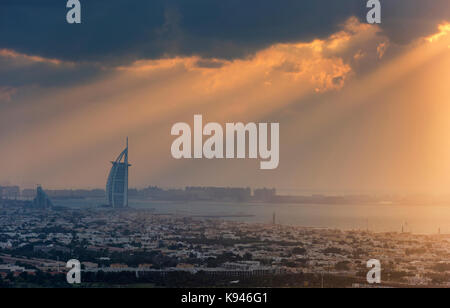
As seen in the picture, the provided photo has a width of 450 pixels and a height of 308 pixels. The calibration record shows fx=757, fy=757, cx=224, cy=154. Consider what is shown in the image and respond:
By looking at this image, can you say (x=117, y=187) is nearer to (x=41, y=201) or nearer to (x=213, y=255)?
(x=41, y=201)

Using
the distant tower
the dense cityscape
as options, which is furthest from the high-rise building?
the dense cityscape

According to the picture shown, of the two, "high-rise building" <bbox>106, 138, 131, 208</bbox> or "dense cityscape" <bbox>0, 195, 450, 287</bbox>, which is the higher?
"high-rise building" <bbox>106, 138, 131, 208</bbox>

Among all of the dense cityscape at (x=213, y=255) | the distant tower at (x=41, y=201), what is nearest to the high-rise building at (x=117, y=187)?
the distant tower at (x=41, y=201)

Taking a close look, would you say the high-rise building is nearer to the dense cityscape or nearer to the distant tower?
the distant tower

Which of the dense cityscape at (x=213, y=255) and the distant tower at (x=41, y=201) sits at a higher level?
the distant tower at (x=41, y=201)

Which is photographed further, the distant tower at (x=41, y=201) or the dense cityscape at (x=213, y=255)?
the distant tower at (x=41, y=201)

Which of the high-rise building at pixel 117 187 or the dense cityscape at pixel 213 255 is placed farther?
the high-rise building at pixel 117 187

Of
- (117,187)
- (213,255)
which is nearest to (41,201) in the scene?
(117,187)

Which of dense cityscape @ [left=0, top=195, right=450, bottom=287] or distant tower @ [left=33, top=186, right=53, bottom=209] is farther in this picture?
distant tower @ [left=33, top=186, right=53, bottom=209]

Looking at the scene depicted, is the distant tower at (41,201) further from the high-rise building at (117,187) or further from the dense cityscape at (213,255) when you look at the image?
the dense cityscape at (213,255)

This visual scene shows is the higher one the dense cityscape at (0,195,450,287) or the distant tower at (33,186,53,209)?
the distant tower at (33,186,53,209)

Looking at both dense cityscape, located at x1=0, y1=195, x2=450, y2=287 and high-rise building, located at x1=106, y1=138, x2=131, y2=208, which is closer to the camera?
dense cityscape, located at x1=0, y1=195, x2=450, y2=287
